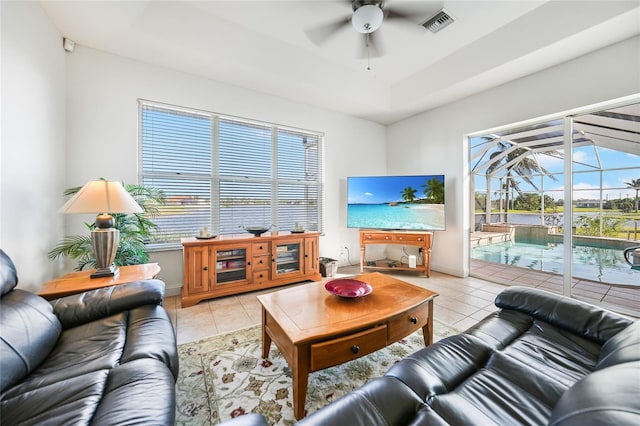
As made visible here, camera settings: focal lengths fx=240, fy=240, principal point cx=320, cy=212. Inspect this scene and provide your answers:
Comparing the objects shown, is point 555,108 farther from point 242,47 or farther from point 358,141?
point 242,47

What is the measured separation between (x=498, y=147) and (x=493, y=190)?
2.14 ft

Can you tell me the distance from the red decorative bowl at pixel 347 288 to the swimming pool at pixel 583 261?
285 centimetres

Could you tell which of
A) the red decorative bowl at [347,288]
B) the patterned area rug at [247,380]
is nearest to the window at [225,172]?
the patterned area rug at [247,380]

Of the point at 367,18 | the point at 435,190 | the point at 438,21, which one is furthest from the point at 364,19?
the point at 435,190

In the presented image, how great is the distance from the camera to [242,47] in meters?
2.76

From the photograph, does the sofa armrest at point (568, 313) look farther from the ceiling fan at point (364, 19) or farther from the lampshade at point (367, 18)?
the lampshade at point (367, 18)

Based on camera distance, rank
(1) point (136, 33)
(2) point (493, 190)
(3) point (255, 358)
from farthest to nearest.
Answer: (2) point (493, 190) < (1) point (136, 33) < (3) point (255, 358)

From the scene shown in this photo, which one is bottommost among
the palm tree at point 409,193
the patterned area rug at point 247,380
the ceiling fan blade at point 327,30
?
the patterned area rug at point 247,380

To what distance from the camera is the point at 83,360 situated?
1125 millimetres

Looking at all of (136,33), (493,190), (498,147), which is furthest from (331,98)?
(493,190)

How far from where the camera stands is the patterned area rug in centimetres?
133

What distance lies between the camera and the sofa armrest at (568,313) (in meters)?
1.24

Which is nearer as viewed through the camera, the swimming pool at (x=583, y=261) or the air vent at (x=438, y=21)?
the air vent at (x=438, y=21)

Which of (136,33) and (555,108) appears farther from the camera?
(555,108)
